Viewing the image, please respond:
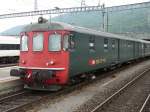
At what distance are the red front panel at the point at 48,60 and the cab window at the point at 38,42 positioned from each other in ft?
0.47

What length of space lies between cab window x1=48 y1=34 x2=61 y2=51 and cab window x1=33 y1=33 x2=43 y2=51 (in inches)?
15.9

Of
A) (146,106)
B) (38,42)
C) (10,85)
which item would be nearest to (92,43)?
(38,42)

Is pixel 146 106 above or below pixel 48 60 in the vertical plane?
Answer: below

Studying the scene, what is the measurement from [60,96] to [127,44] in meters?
15.2

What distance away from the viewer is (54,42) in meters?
13.3

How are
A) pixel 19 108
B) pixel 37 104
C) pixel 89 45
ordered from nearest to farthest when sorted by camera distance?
pixel 19 108
pixel 37 104
pixel 89 45

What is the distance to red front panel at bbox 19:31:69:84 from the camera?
1290 centimetres

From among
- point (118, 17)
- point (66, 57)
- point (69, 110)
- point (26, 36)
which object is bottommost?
point (69, 110)

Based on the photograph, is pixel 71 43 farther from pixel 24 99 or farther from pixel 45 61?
pixel 24 99

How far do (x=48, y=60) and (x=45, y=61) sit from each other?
0.13 meters

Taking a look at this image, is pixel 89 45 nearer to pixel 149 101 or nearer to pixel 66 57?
pixel 66 57

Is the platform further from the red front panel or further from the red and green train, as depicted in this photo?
the red front panel

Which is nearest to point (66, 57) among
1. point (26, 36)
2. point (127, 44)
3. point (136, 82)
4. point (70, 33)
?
point (70, 33)

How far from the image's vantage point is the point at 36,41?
13602 millimetres
